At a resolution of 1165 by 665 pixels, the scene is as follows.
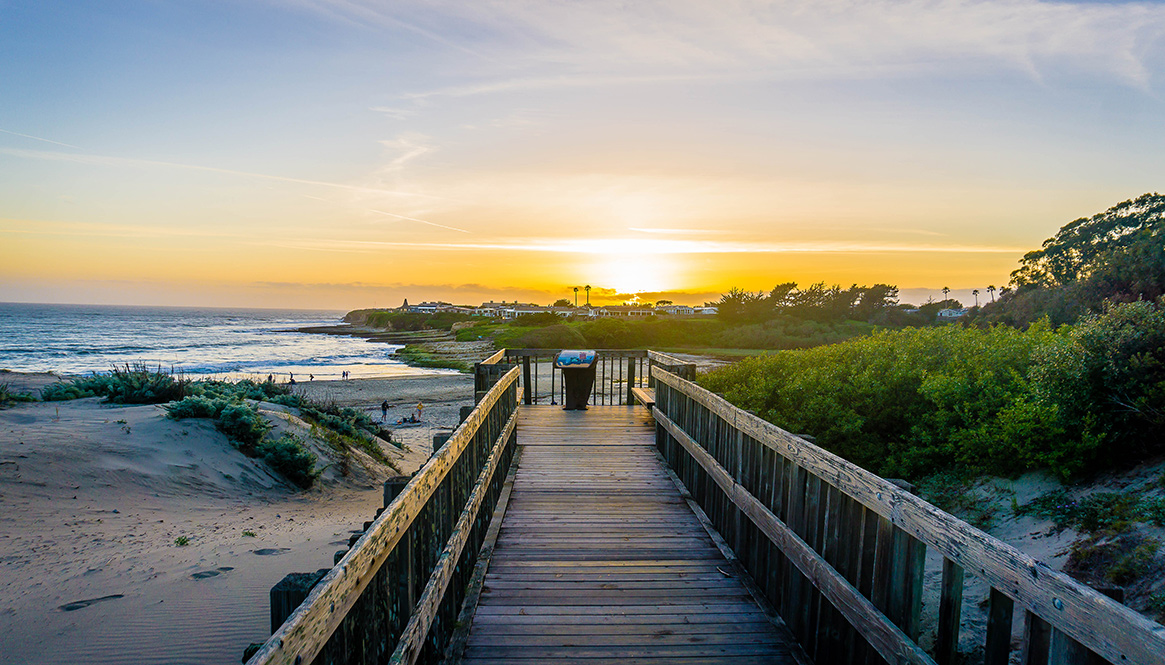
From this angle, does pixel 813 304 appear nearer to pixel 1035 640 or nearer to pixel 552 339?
pixel 552 339

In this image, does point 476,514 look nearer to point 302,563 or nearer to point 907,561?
point 907,561

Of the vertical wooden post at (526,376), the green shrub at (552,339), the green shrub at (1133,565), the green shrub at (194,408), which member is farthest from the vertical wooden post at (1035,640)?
the green shrub at (552,339)

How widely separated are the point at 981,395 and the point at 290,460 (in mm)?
11717

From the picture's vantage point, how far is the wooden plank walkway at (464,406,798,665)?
11.9 ft

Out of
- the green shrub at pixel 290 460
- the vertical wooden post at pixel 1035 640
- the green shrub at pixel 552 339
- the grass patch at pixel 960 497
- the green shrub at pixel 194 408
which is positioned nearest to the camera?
the vertical wooden post at pixel 1035 640

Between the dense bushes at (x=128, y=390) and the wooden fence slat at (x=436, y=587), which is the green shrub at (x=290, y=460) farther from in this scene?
the wooden fence slat at (x=436, y=587)

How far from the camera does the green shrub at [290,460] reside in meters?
11.9

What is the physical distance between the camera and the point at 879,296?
81.1 metres

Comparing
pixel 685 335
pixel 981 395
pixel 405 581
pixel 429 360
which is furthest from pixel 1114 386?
pixel 685 335

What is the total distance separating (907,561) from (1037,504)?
12.9 ft

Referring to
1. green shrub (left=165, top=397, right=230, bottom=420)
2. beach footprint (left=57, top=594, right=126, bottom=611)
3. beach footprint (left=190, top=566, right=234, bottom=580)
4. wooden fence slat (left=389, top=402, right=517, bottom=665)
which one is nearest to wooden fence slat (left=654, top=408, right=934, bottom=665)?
wooden fence slat (left=389, top=402, right=517, bottom=665)

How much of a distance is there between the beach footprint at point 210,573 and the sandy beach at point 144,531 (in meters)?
0.01

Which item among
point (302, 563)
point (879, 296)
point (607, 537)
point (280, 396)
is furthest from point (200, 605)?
point (879, 296)

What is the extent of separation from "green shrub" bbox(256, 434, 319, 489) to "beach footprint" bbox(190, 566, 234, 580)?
4.64m
